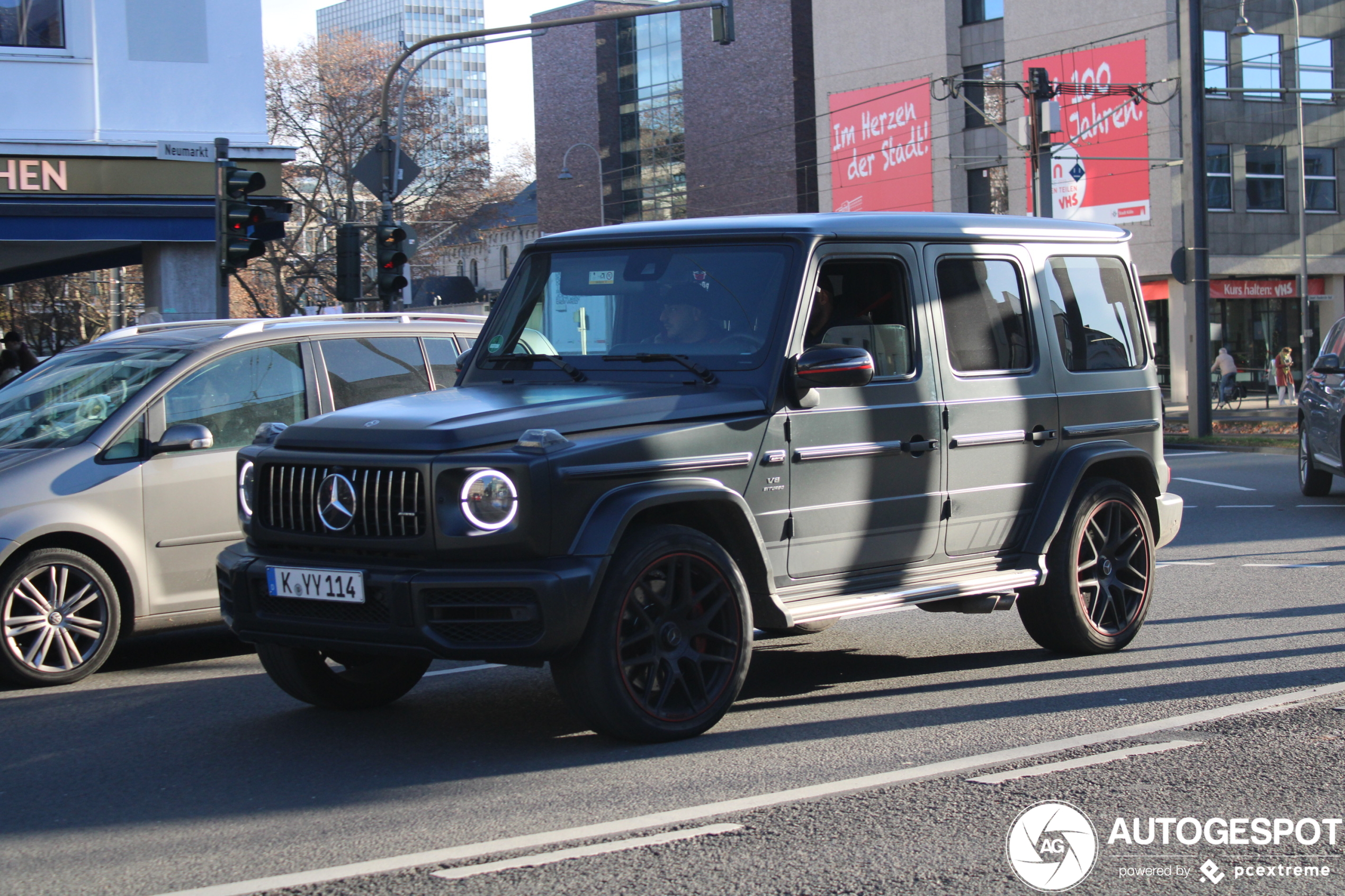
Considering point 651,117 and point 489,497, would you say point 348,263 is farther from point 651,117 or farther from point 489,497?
point 651,117

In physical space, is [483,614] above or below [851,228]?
below

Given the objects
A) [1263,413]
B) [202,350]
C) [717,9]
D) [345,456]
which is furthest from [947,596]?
[1263,413]

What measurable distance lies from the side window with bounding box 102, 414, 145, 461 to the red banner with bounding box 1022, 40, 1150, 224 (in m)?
40.8

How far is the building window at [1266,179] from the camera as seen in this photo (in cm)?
4638

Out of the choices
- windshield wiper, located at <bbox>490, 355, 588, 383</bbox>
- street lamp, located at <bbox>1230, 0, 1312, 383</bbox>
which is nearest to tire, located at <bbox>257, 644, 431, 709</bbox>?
windshield wiper, located at <bbox>490, 355, 588, 383</bbox>

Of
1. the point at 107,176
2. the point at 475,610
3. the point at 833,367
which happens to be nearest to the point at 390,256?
the point at 107,176

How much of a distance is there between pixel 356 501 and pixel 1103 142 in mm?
44121

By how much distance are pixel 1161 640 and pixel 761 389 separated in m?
3.10

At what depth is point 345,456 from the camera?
5.48 m

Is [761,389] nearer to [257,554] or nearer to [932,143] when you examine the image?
[257,554]

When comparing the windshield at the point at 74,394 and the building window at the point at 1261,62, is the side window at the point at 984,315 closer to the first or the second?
the windshield at the point at 74,394

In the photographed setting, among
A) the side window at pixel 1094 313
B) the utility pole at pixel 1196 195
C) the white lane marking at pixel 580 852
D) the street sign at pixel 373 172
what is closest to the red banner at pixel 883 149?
the utility pole at pixel 1196 195

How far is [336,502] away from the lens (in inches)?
215

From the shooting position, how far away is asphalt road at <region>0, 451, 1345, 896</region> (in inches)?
164
